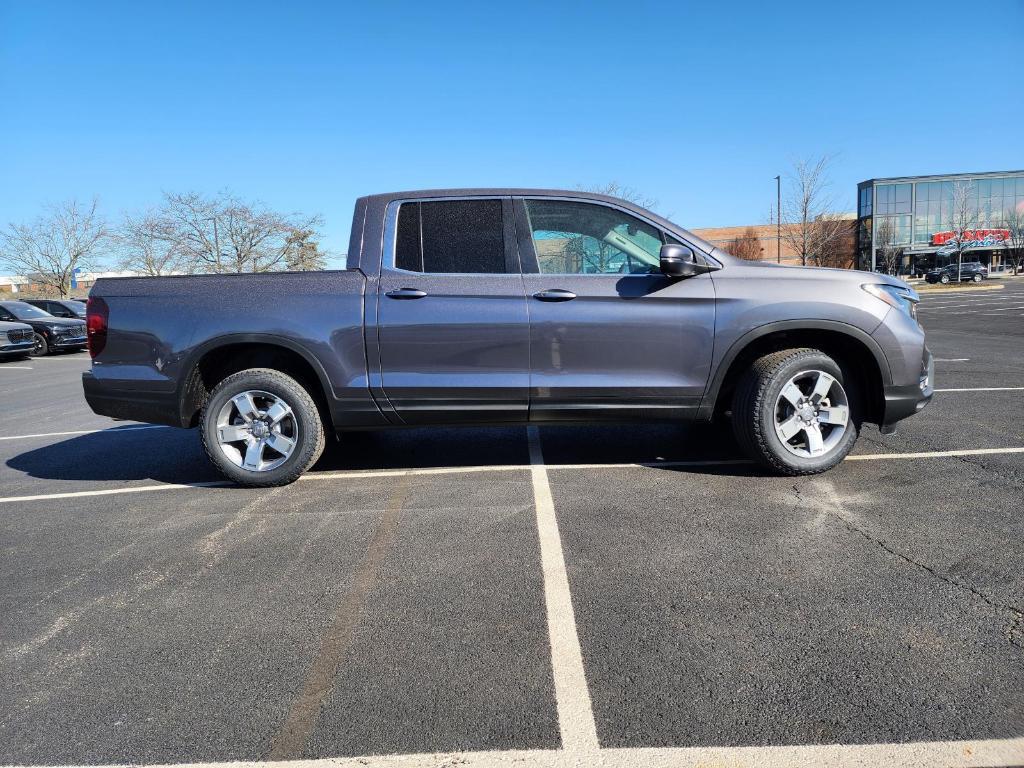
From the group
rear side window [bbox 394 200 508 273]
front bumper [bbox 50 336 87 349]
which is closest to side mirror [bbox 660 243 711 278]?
rear side window [bbox 394 200 508 273]

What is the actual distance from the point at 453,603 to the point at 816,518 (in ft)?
6.84

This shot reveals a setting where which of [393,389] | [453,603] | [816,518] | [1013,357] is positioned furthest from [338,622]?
[1013,357]

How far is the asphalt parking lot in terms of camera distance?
6.66ft

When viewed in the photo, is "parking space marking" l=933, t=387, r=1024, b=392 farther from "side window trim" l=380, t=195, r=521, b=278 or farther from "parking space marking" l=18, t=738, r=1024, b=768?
"parking space marking" l=18, t=738, r=1024, b=768

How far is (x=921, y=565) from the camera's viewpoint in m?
3.07

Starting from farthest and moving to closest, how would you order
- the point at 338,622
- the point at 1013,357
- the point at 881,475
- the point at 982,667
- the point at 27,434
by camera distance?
1. the point at 1013,357
2. the point at 27,434
3. the point at 881,475
4. the point at 338,622
5. the point at 982,667

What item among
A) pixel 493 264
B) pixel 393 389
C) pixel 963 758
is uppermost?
pixel 493 264

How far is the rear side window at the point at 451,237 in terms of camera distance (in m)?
4.48

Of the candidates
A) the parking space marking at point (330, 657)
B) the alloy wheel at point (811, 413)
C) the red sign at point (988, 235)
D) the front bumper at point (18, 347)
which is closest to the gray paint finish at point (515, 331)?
the alloy wheel at point (811, 413)

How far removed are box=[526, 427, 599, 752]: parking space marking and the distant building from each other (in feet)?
208

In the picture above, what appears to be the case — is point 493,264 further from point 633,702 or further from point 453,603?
point 633,702

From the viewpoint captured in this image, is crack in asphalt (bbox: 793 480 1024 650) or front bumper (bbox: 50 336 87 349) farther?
front bumper (bbox: 50 336 87 349)

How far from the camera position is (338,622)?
273 cm

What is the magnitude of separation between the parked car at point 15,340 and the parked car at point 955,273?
54734 millimetres
